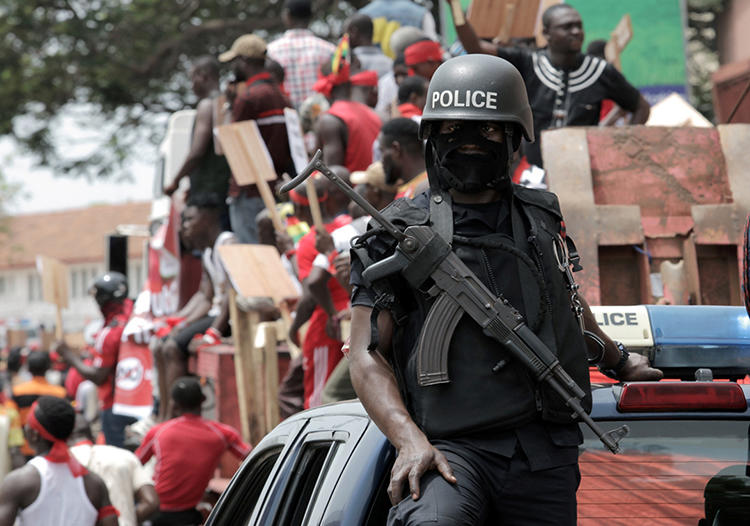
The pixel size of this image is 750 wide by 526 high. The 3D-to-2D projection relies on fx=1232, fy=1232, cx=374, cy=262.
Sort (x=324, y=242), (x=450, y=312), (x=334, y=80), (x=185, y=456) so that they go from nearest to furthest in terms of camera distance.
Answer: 1. (x=450, y=312)
2. (x=324, y=242)
3. (x=185, y=456)
4. (x=334, y=80)

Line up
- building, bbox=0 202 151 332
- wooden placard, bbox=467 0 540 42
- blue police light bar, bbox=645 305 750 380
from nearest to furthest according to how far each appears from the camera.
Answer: blue police light bar, bbox=645 305 750 380, wooden placard, bbox=467 0 540 42, building, bbox=0 202 151 332

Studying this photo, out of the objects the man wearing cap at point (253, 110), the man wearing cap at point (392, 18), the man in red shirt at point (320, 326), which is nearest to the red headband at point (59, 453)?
the man in red shirt at point (320, 326)

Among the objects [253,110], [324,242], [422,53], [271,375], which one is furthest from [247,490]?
[253,110]

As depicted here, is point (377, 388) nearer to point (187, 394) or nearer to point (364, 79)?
point (187, 394)

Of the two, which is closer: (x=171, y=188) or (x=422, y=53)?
(x=422, y=53)

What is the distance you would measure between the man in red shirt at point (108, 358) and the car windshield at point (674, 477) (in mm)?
8409

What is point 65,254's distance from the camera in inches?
2596

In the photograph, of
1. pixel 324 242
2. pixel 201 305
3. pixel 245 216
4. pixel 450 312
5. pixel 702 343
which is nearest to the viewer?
pixel 450 312

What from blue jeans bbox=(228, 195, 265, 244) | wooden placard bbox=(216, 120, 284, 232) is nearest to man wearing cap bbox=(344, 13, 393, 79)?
blue jeans bbox=(228, 195, 265, 244)

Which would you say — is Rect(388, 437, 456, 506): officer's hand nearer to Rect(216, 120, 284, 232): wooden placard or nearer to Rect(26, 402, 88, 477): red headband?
Rect(26, 402, 88, 477): red headband

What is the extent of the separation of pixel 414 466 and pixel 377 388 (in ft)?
0.92

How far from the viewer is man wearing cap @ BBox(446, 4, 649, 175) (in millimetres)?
7332

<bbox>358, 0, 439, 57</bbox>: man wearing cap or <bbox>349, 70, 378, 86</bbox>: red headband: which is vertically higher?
<bbox>358, 0, 439, 57</bbox>: man wearing cap

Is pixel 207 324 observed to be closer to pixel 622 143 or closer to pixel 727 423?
pixel 622 143
